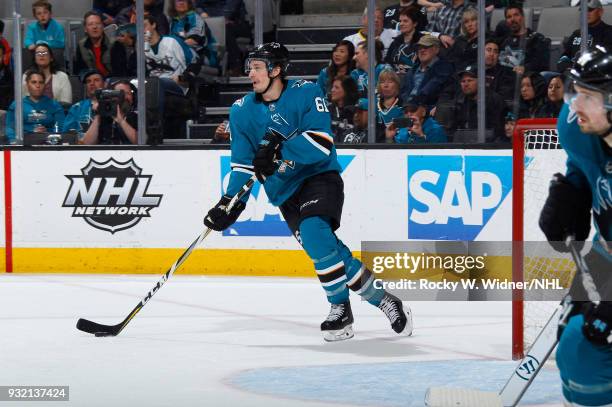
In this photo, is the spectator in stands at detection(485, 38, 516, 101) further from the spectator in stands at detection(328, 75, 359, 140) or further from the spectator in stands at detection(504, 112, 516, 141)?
the spectator in stands at detection(328, 75, 359, 140)

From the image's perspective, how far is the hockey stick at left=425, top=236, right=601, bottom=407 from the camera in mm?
2535

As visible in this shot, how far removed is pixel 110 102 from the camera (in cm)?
702

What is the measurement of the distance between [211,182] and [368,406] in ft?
11.1

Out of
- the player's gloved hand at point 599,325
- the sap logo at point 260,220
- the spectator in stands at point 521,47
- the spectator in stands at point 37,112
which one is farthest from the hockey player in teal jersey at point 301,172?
the spectator in stands at point 37,112

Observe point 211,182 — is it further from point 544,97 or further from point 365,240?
point 544,97

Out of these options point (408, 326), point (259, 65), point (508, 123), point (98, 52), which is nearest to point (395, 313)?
point (408, 326)

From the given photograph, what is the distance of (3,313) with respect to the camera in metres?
5.55

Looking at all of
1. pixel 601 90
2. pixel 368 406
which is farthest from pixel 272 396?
pixel 601 90

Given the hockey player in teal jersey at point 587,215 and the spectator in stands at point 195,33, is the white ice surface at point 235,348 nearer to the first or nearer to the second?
the hockey player in teal jersey at point 587,215

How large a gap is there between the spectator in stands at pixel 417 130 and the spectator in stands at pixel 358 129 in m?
0.13

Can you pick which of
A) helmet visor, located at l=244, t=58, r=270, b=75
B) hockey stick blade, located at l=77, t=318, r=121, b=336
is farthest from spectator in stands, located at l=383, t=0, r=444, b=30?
hockey stick blade, located at l=77, t=318, r=121, b=336

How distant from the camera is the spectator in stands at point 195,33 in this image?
24.1 ft

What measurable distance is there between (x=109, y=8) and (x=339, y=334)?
344cm

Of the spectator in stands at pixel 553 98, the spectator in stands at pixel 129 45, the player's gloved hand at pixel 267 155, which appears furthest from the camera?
the spectator in stands at pixel 129 45
